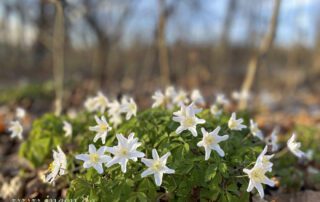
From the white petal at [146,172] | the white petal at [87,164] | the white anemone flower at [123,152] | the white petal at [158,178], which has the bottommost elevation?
the white petal at [158,178]

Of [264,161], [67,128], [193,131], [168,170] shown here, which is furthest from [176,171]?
[67,128]

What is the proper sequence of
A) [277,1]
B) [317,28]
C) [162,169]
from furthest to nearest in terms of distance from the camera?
[317,28] → [277,1] → [162,169]

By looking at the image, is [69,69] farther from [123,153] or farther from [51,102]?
[123,153]

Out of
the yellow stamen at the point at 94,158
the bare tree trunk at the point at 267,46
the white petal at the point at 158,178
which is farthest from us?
the bare tree trunk at the point at 267,46

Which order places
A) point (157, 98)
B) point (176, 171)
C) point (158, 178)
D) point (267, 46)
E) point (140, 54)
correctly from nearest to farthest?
1. point (158, 178)
2. point (176, 171)
3. point (157, 98)
4. point (267, 46)
5. point (140, 54)

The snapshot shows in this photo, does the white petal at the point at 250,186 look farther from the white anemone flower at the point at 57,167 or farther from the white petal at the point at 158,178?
the white anemone flower at the point at 57,167

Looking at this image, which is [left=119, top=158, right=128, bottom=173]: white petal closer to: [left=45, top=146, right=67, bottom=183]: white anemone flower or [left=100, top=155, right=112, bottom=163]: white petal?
[left=100, top=155, right=112, bottom=163]: white petal

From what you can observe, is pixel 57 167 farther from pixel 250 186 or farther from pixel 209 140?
pixel 250 186

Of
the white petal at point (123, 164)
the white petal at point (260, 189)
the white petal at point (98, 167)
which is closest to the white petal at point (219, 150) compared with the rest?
the white petal at point (260, 189)

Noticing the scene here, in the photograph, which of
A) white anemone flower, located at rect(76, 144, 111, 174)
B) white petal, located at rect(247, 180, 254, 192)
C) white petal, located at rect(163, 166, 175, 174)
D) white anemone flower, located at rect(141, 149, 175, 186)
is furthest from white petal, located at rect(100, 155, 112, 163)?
white petal, located at rect(247, 180, 254, 192)

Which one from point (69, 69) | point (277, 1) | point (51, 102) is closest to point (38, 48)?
point (69, 69)

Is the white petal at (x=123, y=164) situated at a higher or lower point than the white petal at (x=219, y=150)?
higher
